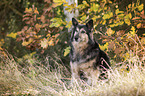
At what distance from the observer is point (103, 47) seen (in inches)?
226

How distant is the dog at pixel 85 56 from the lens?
4457 millimetres

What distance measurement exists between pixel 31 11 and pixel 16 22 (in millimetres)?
1937

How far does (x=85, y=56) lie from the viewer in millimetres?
4625

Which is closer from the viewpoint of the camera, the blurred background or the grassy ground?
the grassy ground

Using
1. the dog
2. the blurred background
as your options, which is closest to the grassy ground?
the dog

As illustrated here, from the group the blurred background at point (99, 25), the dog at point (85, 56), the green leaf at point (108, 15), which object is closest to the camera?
the dog at point (85, 56)

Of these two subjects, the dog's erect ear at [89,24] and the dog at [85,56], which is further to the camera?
the dog's erect ear at [89,24]

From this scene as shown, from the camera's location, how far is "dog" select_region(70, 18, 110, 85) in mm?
4457

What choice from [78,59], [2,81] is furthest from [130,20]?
[2,81]

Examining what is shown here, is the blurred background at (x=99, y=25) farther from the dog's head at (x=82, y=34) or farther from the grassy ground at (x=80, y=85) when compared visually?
the dog's head at (x=82, y=34)

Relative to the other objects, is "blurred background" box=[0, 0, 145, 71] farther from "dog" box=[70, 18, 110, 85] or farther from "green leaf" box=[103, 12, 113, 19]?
"dog" box=[70, 18, 110, 85]

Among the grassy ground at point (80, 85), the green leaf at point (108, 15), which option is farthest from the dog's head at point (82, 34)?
the green leaf at point (108, 15)

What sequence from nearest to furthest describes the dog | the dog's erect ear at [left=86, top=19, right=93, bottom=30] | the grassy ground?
the grassy ground < the dog < the dog's erect ear at [left=86, top=19, right=93, bottom=30]

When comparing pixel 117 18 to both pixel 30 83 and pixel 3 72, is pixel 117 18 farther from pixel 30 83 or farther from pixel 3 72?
pixel 3 72
